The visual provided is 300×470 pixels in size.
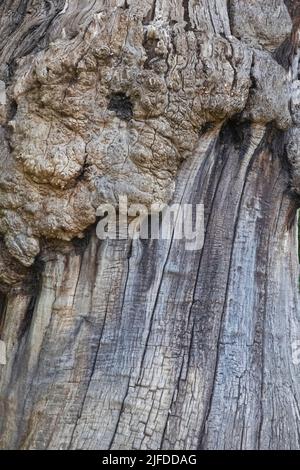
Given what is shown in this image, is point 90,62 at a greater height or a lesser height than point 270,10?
lesser

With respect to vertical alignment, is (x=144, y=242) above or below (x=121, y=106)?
below

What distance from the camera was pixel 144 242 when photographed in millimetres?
2291

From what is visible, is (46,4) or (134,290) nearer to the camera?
(134,290)

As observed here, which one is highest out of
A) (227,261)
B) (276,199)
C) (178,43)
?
(178,43)

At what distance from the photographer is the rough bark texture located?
219 cm

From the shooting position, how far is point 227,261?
2334 mm

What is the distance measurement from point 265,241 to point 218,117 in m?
0.45

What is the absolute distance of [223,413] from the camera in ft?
7.13

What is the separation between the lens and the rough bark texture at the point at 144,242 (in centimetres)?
219
